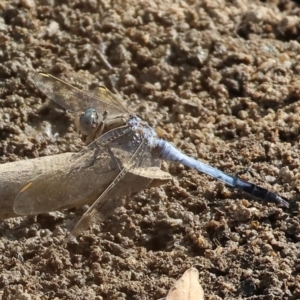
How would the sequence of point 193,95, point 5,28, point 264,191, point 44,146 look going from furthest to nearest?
point 5,28 < point 193,95 < point 44,146 < point 264,191

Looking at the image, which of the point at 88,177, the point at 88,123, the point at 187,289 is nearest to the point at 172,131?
the point at 88,123

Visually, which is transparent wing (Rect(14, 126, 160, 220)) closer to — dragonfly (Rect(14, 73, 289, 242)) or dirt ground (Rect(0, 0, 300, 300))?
dragonfly (Rect(14, 73, 289, 242))

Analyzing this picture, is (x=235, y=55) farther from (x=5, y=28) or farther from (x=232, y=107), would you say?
(x=5, y=28)

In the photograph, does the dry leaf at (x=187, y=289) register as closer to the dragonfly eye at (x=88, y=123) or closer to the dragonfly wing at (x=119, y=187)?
the dragonfly wing at (x=119, y=187)

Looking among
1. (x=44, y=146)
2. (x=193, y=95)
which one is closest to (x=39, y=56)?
(x=44, y=146)

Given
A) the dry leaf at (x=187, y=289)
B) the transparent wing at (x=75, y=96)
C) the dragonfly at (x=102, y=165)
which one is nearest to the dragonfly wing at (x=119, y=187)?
the dragonfly at (x=102, y=165)

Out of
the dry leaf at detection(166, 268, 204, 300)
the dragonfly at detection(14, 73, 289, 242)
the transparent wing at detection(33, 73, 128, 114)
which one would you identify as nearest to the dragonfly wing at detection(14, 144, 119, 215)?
the dragonfly at detection(14, 73, 289, 242)

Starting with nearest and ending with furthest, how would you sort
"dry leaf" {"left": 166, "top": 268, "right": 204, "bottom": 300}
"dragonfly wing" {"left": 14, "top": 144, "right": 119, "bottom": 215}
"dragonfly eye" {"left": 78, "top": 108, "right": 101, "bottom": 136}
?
"dry leaf" {"left": 166, "top": 268, "right": 204, "bottom": 300}, "dragonfly wing" {"left": 14, "top": 144, "right": 119, "bottom": 215}, "dragonfly eye" {"left": 78, "top": 108, "right": 101, "bottom": 136}

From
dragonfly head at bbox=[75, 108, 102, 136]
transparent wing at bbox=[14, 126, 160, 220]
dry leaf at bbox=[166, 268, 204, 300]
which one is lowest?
dry leaf at bbox=[166, 268, 204, 300]
